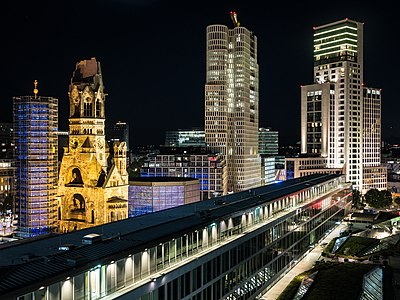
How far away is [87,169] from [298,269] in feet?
150

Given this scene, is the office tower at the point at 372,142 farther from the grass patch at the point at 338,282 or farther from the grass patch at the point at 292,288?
the grass patch at the point at 292,288

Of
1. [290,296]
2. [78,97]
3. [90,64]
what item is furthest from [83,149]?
[290,296]

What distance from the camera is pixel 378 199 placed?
149 metres

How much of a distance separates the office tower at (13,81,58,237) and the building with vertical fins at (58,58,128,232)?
4.82 metres

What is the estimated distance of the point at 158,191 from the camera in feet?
391

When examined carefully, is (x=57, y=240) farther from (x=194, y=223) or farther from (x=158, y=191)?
(x=158, y=191)

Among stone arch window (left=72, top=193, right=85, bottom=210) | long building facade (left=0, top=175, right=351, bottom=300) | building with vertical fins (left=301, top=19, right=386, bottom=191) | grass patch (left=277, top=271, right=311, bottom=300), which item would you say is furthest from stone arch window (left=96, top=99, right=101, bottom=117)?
building with vertical fins (left=301, top=19, right=386, bottom=191)

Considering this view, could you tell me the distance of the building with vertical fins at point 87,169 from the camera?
91562 millimetres

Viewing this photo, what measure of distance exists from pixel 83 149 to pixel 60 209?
13954 mm

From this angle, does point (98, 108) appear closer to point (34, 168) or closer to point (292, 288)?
point (34, 168)

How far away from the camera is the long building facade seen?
27.9m

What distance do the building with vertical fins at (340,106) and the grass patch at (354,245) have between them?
9821cm

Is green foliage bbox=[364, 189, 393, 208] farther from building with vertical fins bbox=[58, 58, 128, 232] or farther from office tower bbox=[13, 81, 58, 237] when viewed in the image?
office tower bbox=[13, 81, 58, 237]

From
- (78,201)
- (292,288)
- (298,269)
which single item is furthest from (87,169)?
(292,288)
